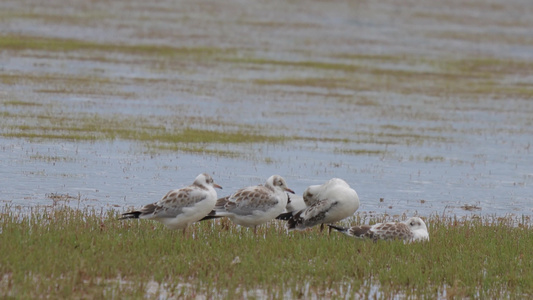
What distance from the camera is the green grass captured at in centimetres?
1045

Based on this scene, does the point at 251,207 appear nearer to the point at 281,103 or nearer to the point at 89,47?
the point at 281,103

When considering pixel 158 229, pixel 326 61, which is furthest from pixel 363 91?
pixel 158 229

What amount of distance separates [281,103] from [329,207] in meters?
20.0

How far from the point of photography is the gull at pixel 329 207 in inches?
561

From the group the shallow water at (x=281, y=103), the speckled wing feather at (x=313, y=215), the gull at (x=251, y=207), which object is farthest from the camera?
the shallow water at (x=281, y=103)

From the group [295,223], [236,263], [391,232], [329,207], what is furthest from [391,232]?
[236,263]

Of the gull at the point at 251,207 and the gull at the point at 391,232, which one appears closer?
the gull at the point at 391,232

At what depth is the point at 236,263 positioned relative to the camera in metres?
11.6

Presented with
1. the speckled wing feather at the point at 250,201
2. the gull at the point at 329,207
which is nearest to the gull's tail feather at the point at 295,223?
the gull at the point at 329,207

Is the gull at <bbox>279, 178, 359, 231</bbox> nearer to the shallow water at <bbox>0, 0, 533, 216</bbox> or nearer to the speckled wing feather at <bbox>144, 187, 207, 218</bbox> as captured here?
the speckled wing feather at <bbox>144, 187, 207, 218</bbox>

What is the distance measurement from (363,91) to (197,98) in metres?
8.72

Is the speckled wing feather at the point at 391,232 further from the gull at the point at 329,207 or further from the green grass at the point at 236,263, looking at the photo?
the gull at the point at 329,207

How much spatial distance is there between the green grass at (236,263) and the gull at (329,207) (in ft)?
1.06

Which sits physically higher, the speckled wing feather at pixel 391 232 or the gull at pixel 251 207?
the gull at pixel 251 207
